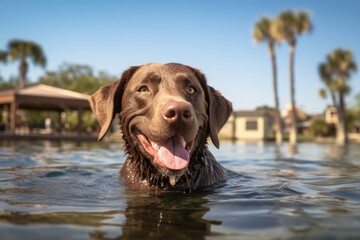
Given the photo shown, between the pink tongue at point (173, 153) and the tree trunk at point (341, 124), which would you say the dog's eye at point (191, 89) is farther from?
the tree trunk at point (341, 124)

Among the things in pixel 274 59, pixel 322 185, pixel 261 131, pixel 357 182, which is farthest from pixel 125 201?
pixel 261 131

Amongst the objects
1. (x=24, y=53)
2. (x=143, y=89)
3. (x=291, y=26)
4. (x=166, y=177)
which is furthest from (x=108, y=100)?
(x=24, y=53)

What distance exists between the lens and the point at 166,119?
3574mm

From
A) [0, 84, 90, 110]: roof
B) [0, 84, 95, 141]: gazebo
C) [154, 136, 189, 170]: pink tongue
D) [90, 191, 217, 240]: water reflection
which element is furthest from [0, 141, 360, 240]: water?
[0, 84, 95, 141]: gazebo

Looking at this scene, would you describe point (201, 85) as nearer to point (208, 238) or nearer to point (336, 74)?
point (208, 238)

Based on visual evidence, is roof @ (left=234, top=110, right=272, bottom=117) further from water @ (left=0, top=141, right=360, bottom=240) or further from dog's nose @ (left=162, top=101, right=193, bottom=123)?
dog's nose @ (left=162, top=101, right=193, bottom=123)

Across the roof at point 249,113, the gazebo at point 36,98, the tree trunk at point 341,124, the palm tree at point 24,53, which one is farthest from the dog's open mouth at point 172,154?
the roof at point 249,113

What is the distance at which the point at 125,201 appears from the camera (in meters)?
3.71

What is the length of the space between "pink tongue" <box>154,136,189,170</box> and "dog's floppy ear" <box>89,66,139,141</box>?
3.15 ft

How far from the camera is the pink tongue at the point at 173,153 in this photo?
12.6 feet

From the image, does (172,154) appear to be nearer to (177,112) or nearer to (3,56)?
(177,112)

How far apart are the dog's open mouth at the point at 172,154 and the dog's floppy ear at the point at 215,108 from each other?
2.25 feet

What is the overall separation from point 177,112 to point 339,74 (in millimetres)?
52961

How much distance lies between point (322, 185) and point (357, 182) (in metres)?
0.57
